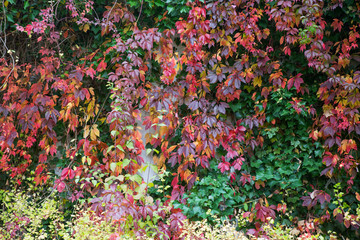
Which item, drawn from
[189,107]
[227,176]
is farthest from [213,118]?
[227,176]

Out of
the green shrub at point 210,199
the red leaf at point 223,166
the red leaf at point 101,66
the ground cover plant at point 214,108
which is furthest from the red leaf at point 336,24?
the red leaf at point 101,66

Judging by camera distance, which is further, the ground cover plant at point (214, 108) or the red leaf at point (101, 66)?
the red leaf at point (101, 66)

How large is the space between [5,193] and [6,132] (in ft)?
2.44

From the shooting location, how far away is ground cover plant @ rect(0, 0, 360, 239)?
279 cm

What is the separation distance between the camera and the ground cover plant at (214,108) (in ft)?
9.14

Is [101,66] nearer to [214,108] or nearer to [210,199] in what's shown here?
[214,108]

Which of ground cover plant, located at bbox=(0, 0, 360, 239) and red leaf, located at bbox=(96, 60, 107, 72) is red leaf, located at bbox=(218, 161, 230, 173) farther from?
red leaf, located at bbox=(96, 60, 107, 72)

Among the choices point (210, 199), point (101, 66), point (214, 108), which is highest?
point (101, 66)

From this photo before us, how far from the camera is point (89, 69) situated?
3004 mm

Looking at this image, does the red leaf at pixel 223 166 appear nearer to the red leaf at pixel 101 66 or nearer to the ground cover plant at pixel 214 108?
the ground cover plant at pixel 214 108

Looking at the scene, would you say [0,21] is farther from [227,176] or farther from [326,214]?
[326,214]

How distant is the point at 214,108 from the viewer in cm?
304

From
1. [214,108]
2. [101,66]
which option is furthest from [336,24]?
[101,66]

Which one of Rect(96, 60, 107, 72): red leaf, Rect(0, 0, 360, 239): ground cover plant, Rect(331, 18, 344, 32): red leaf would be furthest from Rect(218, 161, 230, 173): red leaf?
Rect(331, 18, 344, 32): red leaf
